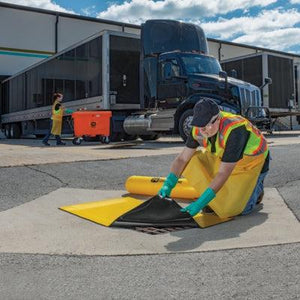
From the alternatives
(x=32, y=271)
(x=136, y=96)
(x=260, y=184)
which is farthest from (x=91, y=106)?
(x=32, y=271)

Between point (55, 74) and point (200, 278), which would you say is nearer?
point (200, 278)

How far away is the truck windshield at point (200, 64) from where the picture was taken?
13.1 meters

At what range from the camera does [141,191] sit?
209 inches

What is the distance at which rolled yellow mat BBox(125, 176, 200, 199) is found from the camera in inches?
201

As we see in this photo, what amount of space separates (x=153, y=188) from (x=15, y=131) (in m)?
20.0

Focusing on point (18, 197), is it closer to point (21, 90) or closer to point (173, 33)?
point (173, 33)

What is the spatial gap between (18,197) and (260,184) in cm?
280

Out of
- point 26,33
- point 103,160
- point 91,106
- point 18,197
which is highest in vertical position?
point 26,33

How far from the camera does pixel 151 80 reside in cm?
1384

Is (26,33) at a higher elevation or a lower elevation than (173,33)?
higher

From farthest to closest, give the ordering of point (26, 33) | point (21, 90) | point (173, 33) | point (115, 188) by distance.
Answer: point (26, 33), point (21, 90), point (173, 33), point (115, 188)

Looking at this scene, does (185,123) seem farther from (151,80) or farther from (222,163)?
(222,163)

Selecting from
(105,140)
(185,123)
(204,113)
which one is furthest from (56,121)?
(204,113)

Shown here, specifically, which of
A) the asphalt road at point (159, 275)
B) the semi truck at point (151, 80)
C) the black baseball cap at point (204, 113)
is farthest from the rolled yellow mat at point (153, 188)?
the semi truck at point (151, 80)
